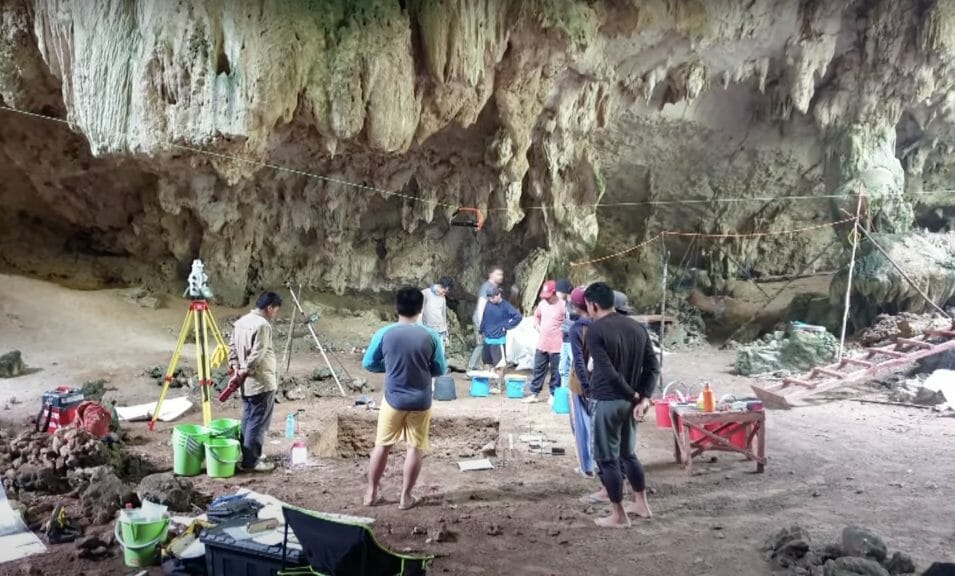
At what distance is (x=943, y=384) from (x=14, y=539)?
10.5 meters

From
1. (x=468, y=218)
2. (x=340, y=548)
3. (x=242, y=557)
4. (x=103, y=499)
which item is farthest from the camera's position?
(x=468, y=218)

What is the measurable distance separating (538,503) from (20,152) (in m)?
12.4

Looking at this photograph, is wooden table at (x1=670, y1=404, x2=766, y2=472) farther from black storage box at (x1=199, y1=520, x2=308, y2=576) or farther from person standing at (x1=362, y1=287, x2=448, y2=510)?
black storage box at (x1=199, y1=520, x2=308, y2=576)

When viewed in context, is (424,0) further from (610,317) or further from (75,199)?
(75,199)

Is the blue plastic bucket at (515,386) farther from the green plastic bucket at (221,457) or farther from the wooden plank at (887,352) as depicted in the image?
the wooden plank at (887,352)

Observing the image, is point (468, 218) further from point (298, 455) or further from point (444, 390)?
point (298, 455)

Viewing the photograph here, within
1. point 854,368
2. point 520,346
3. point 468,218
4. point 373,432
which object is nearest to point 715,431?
point 373,432

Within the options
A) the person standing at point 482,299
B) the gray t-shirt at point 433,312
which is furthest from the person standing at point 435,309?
the person standing at point 482,299

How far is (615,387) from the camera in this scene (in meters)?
4.84

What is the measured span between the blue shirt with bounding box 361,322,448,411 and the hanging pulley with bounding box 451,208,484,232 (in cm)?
850

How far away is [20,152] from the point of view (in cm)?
1272

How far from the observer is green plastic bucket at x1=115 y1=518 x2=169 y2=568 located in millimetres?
4016

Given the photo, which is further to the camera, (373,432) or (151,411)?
(373,432)

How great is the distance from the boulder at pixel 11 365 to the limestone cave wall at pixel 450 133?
323 cm
